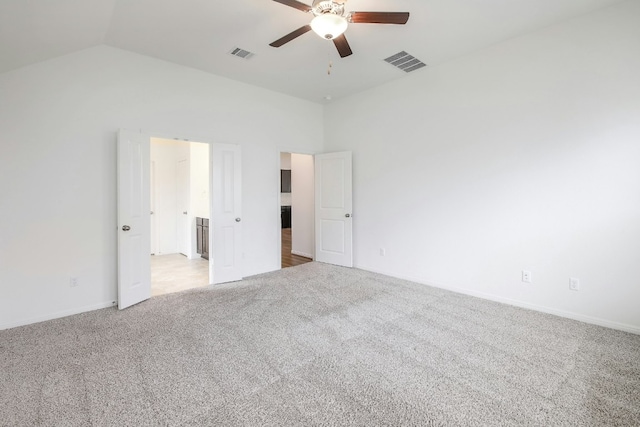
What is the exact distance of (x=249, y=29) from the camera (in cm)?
313

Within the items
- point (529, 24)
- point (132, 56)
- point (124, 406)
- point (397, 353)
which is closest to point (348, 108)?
point (529, 24)

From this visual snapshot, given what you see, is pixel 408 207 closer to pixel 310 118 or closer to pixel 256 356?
pixel 310 118

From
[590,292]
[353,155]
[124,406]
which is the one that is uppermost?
[353,155]

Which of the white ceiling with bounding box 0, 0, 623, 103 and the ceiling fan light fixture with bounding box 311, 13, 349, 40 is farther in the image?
the white ceiling with bounding box 0, 0, 623, 103

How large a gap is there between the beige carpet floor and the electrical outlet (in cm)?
37

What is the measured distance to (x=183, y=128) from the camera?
4055 millimetres

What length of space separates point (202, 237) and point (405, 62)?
16.1 ft

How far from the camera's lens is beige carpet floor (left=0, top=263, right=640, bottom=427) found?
5.67ft

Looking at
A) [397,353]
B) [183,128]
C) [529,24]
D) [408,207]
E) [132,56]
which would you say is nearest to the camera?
[397,353]

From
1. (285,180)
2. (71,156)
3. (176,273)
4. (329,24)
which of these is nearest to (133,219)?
(71,156)

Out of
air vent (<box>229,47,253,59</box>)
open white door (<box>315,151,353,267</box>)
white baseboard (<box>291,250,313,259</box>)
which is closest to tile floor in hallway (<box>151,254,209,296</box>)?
white baseboard (<box>291,250,313,259</box>)

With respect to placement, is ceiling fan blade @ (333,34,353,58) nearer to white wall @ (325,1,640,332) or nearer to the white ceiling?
→ the white ceiling

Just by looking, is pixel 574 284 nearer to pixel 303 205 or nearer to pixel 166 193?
pixel 303 205

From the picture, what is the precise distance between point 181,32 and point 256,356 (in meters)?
3.45
